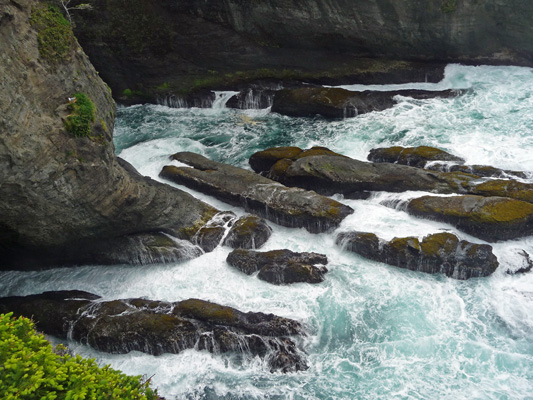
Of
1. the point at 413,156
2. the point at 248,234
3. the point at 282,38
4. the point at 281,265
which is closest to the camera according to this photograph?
the point at 281,265

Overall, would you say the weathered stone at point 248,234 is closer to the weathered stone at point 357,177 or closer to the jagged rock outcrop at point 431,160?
the weathered stone at point 357,177

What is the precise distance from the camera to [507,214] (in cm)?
1852

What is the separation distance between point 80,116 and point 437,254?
14.5 m

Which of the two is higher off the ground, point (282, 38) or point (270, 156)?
point (282, 38)

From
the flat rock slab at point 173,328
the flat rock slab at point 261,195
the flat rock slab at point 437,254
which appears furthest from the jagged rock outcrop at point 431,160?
the flat rock slab at point 173,328

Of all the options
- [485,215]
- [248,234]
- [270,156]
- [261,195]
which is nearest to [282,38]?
[270,156]

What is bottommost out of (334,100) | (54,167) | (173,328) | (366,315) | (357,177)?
(366,315)

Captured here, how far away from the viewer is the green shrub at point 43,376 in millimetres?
9031

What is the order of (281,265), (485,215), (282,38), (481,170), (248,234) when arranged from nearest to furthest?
(281,265), (485,215), (248,234), (481,170), (282,38)

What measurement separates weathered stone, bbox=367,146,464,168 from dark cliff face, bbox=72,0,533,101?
34.2 ft

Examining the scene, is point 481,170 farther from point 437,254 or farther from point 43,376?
point 43,376

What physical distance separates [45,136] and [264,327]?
10.00m

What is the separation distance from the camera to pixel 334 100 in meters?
29.7

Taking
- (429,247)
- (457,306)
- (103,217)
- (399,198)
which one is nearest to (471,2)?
(399,198)
